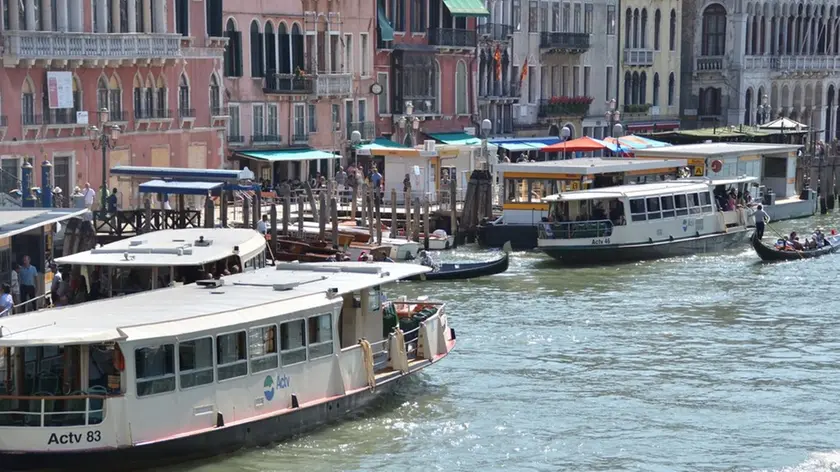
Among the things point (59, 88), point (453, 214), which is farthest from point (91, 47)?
point (453, 214)

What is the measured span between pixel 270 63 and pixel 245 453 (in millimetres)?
28538

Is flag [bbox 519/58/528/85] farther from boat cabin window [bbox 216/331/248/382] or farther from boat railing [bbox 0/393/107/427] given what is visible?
boat railing [bbox 0/393/107/427]

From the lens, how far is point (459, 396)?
2250cm

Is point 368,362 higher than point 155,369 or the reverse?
the reverse

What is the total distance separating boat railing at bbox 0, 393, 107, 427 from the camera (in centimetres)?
1725

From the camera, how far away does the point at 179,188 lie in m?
32.5

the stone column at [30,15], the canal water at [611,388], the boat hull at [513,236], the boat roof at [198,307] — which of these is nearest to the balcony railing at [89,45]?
the stone column at [30,15]

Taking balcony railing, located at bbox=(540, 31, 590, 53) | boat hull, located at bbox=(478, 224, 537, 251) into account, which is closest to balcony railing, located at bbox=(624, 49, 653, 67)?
balcony railing, located at bbox=(540, 31, 590, 53)

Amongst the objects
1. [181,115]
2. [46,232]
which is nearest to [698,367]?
[46,232]

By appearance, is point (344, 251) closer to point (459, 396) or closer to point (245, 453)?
point (459, 396)

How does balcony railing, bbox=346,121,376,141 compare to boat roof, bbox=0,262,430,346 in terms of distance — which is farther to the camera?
balcony railing, bbox=346,121,376,141

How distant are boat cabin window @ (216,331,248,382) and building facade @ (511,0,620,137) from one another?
40297 mm

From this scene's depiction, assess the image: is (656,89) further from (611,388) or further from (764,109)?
(611,388)

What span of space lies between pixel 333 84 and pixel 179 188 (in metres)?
16.2
